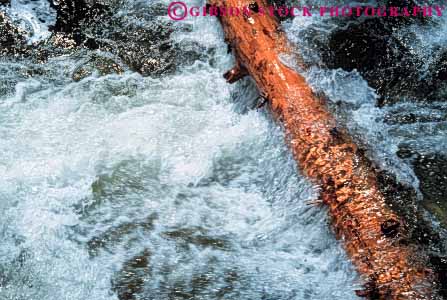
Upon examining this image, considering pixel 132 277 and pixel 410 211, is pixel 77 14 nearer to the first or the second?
pixel 132 277

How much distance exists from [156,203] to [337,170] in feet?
3.91

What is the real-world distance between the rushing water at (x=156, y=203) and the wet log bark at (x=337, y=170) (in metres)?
0.13

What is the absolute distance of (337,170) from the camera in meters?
2.43

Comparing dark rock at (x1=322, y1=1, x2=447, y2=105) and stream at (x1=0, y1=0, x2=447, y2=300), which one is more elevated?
dark rock at (x1=322, y1=1, x2=447, y2=105)

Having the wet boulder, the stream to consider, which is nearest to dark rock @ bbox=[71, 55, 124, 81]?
the stream

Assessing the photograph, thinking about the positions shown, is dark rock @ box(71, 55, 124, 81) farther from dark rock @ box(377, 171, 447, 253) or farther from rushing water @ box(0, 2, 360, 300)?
dark rock @ box(377, 171, 447, 253)

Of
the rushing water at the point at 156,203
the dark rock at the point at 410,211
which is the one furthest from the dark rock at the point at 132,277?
the dark rock at the point at 410,211

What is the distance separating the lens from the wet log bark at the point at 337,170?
2.07 metres

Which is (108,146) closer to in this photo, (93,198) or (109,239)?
(93,198)

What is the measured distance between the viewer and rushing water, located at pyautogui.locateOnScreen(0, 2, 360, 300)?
8.18 ft

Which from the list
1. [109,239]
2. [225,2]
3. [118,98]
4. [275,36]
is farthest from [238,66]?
[109,239]

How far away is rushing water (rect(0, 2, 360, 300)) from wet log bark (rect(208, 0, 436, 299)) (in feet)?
0.43

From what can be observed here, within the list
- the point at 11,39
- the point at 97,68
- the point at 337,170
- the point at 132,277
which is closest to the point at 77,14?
the point at 11,39

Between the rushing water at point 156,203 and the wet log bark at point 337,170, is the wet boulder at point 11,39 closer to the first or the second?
the rushing water at point 156,203
